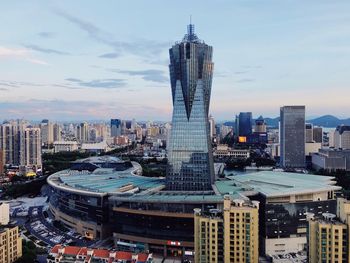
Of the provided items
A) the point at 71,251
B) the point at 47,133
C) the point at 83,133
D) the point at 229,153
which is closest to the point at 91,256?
the point at 71,251

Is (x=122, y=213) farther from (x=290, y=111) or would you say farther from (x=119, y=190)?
(x=290, y=111)

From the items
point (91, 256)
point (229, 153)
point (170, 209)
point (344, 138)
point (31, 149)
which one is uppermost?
point (344, 138)

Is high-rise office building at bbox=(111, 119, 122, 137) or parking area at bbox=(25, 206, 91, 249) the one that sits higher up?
high-rise office building at bbox=(111, 119, 122, 137)

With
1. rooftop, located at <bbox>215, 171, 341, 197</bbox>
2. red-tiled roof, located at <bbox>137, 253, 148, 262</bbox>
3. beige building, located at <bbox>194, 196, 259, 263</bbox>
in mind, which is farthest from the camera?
rooftop, located at <bbox>215, 171, 341, 197</bbox>

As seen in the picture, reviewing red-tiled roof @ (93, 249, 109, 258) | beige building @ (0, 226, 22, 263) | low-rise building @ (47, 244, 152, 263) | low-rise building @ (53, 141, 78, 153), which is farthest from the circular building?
low-rise building @ (53, 141, 78, 153)

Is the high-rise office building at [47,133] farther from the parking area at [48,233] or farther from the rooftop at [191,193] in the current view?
the parking area at [48,233]

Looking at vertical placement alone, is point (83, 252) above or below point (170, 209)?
below

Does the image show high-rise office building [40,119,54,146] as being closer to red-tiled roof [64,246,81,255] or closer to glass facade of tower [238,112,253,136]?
glass facade of tower [238,112,253,136]

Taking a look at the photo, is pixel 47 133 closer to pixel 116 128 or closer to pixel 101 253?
pixel 116 128
